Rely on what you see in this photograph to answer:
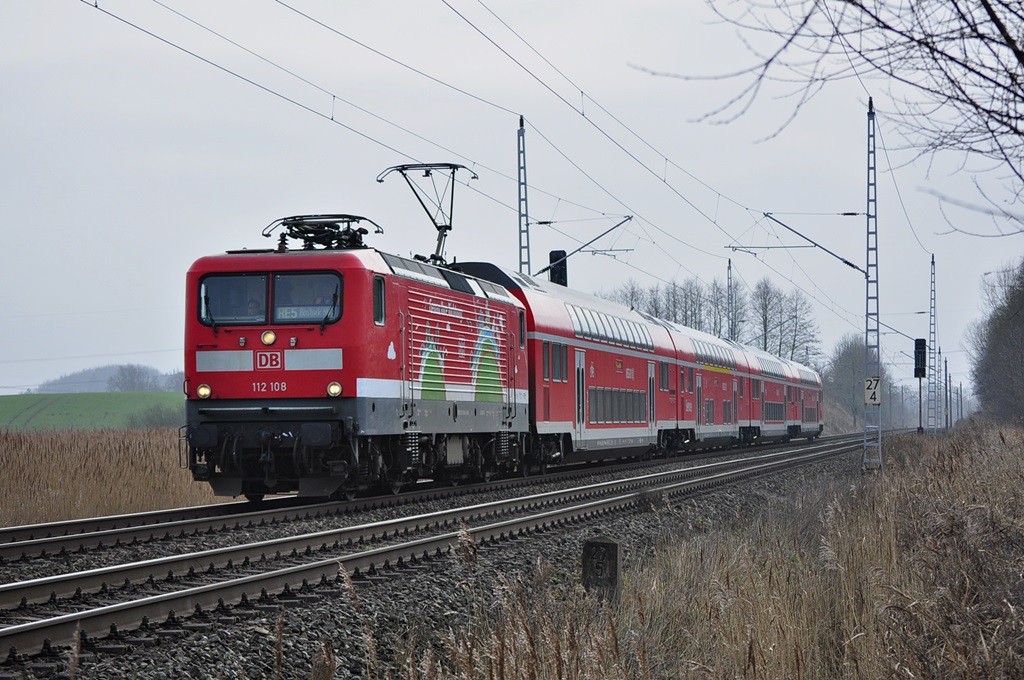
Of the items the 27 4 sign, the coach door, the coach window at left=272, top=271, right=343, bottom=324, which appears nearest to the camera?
the coach window at left=272, top=271, right=343, bottom=324

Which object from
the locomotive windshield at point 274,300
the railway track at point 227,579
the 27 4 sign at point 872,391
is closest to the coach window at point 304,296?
the locomotive windshield at point 274,300

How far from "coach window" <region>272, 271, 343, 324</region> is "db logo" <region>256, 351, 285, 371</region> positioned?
437 millimetres

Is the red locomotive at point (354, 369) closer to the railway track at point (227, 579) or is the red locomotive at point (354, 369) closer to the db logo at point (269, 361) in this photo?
the db logo at point (269, 361)

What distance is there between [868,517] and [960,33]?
7.60m

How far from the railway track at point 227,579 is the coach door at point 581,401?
31.2 ft

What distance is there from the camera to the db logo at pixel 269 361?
48.2 feet

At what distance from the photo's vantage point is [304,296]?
14922 mm

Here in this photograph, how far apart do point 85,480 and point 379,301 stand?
4.88 metres

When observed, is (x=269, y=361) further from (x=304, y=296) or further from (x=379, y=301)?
(x=379, y=301)

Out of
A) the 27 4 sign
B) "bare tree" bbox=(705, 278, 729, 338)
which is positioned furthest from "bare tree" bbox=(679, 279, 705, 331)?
the 27 4 sign

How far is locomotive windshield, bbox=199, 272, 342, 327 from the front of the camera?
14836mm

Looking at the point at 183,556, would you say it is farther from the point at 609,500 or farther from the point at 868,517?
the point at 609,500

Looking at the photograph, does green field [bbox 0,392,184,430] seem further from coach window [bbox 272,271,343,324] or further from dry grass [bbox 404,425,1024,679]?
dry grass [bbox 404,425,1024,679]

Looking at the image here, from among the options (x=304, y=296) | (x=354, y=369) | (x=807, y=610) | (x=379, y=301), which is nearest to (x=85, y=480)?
(x=304, y=296)
